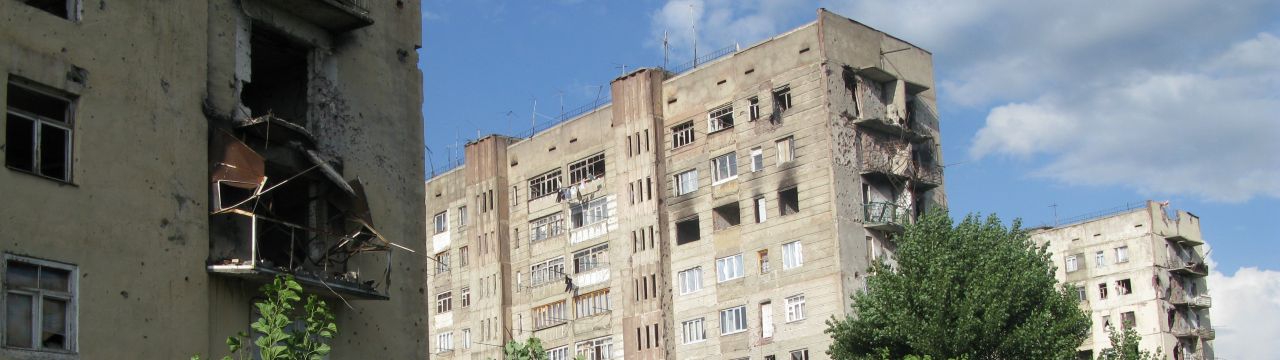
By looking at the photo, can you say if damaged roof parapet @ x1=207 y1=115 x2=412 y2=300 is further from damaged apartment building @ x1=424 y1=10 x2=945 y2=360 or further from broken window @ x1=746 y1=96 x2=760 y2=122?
broken window @ x1=746 y1=96 x2=760 y2=122

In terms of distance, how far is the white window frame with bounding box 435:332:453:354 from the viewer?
220 feet

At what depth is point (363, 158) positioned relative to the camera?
932 inches

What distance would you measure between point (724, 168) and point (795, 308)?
667 centimetres

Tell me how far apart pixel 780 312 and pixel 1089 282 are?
33.5 meters

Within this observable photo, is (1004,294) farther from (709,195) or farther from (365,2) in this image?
(365,2)

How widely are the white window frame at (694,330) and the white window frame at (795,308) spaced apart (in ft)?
13.8

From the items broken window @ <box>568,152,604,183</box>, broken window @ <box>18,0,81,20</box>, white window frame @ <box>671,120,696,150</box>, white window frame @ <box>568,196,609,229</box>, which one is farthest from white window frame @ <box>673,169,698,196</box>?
broken window @ <box>18,0,81,20</box>

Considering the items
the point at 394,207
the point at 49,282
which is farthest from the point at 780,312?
the point at 49,282

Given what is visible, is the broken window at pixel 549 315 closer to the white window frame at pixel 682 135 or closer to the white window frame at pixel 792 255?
the white window frame at pixel 682 135

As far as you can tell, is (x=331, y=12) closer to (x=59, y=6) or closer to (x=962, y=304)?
(x=59, y=6)

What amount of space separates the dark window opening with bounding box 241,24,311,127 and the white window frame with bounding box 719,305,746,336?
3180 cm

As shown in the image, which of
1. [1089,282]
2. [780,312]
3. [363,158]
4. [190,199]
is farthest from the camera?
[1089,282]

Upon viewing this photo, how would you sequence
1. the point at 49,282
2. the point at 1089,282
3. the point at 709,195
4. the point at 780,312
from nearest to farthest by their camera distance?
the point at 49,282 → the point at 780,312 → the point at 709,195 → the point at 1089,282

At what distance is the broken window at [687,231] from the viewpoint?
2271 inches
